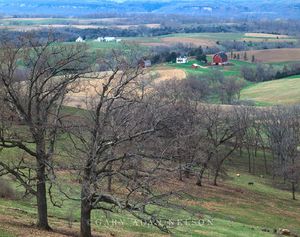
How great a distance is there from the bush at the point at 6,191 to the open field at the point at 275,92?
91.9 m

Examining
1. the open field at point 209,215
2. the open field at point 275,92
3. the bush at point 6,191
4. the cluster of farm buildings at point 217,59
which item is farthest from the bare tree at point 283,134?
the cluster of farm buildings at point 217,59

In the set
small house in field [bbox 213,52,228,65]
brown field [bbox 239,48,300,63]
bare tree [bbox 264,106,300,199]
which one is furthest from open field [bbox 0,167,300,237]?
brown field [bbox 239,48,300,63]

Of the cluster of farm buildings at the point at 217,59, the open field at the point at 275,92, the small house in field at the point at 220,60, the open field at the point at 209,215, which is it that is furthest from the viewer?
the small house in field at the point at 220,60

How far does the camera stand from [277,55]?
17525 centimetres

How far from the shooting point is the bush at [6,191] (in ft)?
99.7

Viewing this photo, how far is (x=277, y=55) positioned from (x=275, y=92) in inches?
2025

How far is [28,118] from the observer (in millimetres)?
22031

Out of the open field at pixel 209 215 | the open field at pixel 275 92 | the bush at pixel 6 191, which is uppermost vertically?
the bush at pixel 6 191

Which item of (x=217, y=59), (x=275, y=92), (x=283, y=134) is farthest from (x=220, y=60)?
(x=283, y=134)

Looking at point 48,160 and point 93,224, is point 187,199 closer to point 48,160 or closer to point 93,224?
point 93,224

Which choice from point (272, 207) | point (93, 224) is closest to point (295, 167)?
point (272, 207)

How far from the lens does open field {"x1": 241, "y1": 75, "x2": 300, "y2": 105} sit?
4757 inches

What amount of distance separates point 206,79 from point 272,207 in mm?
87080

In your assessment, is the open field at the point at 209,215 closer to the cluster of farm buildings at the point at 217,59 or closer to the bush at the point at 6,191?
the bush at the point at 6,191
